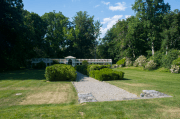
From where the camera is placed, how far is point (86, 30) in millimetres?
52000

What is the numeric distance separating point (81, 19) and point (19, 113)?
165 feet

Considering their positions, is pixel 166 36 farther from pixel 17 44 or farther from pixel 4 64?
pixel 4 64

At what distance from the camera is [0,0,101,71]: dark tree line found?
19328 millimetres

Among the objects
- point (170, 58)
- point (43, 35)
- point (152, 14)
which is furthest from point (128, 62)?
point (43, 35)

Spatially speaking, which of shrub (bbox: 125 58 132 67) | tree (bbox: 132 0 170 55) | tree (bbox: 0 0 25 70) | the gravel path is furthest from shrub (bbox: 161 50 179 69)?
tree (bbox: 0 0 25 70)

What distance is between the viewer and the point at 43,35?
39750 millimetres

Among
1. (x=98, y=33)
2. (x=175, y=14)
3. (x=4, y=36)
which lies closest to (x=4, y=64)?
(x=4, y=36)

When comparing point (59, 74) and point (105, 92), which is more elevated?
point (59, 74)

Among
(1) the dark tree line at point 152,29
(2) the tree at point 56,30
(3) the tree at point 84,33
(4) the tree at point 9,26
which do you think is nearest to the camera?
(4) the tree at point 9,26

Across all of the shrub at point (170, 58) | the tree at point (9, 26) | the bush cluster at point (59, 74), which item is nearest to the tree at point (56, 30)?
the tree at point (9, 26)

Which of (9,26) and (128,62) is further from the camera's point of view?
(128,62)

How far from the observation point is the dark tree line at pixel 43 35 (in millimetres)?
19328

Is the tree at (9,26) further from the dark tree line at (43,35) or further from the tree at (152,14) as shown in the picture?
the tree at (152,14)

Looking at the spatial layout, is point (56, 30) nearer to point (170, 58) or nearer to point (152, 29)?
point (152, 29)
